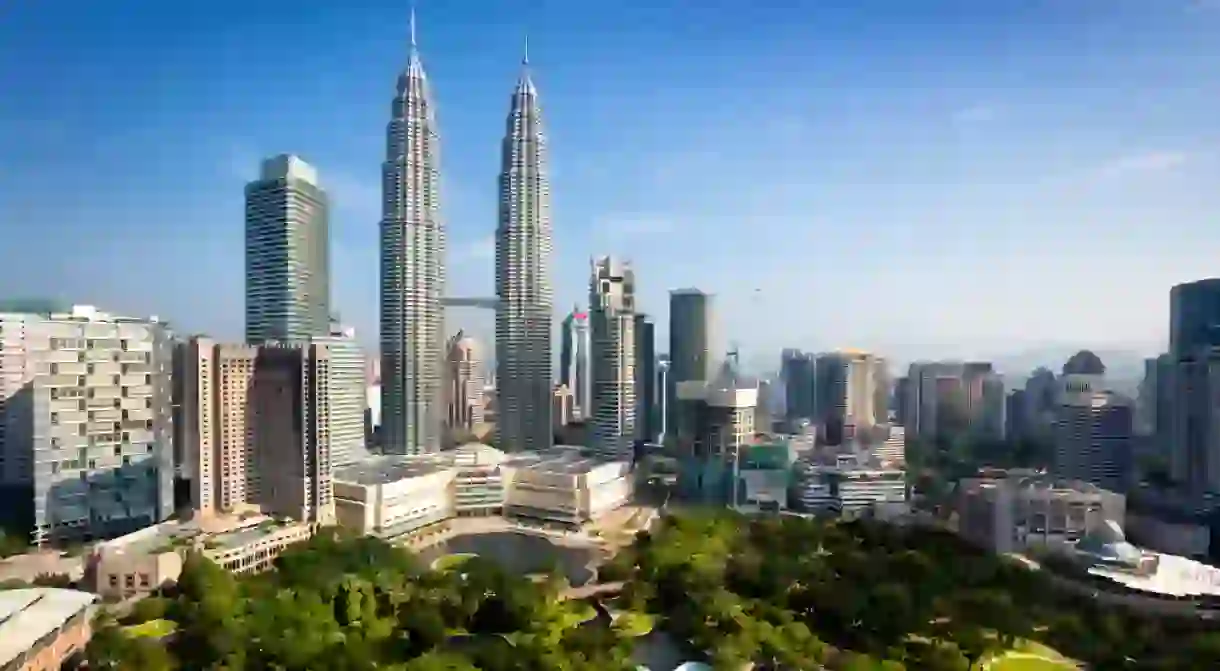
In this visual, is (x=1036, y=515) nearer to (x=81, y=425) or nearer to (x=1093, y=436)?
(x=1093, y=436)

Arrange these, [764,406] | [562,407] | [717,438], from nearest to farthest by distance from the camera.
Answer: [717,438], [764,406], [562,407]

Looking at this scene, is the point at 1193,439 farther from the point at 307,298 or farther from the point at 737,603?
the point at 307,298

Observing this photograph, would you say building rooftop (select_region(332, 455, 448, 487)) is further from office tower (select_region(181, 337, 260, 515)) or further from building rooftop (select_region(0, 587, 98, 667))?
building rooftop (select_region(0, 587, 98, 667))

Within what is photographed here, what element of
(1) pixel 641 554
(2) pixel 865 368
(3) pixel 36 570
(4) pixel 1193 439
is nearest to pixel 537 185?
(2) pixel 865 368

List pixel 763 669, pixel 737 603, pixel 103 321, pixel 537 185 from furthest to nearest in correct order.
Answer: pixel 537 185 < pixel 103 321 < pixel 737 603 < pixel 763 669

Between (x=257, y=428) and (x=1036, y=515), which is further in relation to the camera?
(x=257, y=428)

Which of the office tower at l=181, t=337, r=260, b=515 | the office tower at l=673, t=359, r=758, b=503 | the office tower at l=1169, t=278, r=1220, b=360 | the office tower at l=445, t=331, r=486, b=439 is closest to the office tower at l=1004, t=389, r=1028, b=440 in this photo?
→ the office tower at l=1169, t=278, r=1220, b=360

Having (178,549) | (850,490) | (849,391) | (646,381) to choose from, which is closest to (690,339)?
(646,381)
